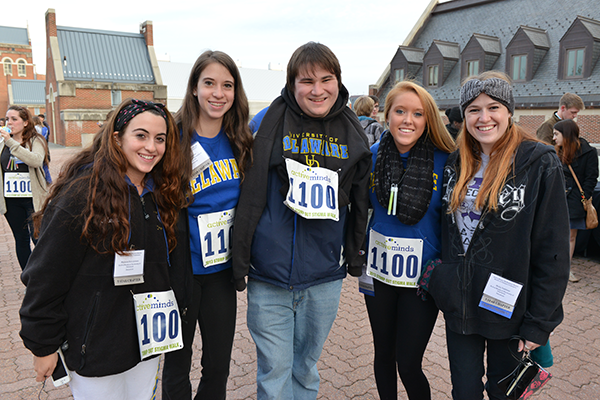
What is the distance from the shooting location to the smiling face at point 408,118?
2.47 meters

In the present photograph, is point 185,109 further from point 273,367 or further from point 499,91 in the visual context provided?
point 499,91

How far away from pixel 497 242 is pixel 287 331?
4.23ft

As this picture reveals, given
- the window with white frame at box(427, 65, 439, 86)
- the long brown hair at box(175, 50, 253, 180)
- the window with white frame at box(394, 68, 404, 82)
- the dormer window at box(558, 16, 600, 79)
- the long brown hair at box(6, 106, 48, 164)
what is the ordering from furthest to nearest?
the window with white frame at box(394, 68, 404, 82) < the window with white frame at box(427, 65, 439, 86) < the dormer window at box(558, 16, 600, 79) < the long brown hair at box(6, 106, 48, 164) < the long brown hair at box(175, 50, 253, 180)

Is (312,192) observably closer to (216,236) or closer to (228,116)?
(216,236)

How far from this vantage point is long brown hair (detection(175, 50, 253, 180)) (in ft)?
7.78

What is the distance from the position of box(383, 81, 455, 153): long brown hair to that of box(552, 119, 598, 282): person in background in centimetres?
424

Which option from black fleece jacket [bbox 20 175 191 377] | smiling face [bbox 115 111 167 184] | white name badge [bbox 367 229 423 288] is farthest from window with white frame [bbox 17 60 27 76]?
white name badge [bbox 367 229 423 288]

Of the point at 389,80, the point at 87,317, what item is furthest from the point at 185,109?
the point at 389,80

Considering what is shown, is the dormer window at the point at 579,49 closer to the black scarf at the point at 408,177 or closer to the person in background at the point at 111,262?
the black scarf at the point at 408,177

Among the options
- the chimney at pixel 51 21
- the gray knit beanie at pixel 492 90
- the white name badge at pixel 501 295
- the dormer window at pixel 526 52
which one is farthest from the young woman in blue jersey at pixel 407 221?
the chimney at pixel 51 21

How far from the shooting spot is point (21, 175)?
5164 millimetres

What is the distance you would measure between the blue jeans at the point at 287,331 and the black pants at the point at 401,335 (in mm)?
314

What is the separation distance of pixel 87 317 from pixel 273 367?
107 centimetres

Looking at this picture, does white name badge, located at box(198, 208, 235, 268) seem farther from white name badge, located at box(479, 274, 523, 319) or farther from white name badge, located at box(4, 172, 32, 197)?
white name badge, located at box(4, 172, 32, 197)
